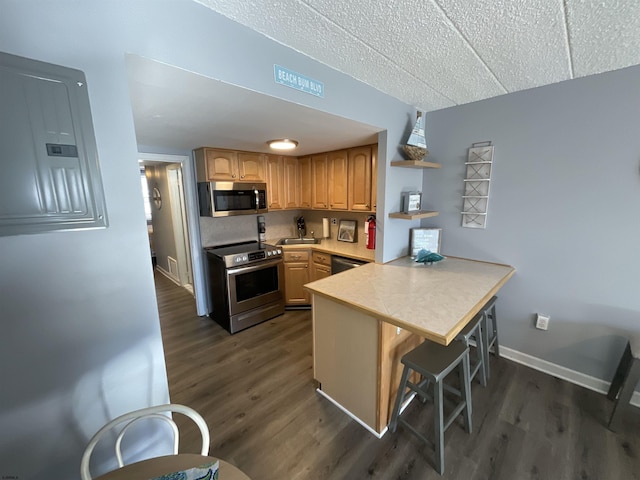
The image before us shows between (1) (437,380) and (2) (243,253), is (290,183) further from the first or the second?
(1) (437,380)

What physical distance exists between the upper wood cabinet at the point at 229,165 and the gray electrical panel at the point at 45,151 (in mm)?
2105

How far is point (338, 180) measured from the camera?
10.6ft

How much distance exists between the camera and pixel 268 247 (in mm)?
3225

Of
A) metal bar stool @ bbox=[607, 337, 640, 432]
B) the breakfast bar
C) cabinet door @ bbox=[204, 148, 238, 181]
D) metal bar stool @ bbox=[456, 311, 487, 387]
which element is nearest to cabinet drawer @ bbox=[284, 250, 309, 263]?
cabinet door @ bbox=[204, 148, 238, 181]

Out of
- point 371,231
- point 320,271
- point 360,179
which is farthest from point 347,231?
point 360,179

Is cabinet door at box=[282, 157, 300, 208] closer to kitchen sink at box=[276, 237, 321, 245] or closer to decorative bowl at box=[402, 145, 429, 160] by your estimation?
kitchen sink at box=[276, 237, 321, 245]

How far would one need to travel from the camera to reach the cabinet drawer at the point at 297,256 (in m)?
3.35

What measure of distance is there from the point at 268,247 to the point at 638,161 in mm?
3244

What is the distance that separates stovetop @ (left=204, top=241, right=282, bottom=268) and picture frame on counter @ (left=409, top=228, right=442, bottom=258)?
63.4 inches

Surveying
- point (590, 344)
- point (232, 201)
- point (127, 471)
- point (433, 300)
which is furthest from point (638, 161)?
point (232, 201)

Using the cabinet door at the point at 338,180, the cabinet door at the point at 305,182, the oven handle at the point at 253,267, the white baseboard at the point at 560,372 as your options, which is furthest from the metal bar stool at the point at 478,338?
the cabinet door at the point at 305,182

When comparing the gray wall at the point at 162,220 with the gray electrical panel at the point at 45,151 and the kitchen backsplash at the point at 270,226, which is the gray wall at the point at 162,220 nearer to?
the kitchen backsplash at the point at 270,226

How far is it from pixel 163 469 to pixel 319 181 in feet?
10.2

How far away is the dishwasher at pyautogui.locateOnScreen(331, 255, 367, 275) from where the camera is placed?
9.33 ft
